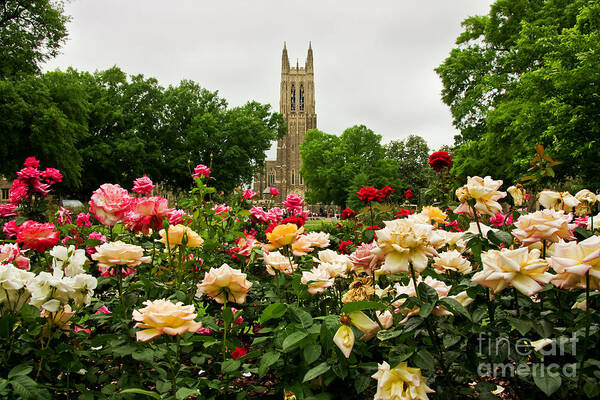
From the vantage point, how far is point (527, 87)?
1113 centimetres

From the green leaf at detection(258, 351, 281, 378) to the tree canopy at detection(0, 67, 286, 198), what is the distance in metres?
18.5

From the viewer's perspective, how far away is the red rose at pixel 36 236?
1.96 m

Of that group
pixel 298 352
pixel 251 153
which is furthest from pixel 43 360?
pixel 251 153

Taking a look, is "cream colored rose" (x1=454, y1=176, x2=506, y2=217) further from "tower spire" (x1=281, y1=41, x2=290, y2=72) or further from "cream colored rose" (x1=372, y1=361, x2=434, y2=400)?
"tower spire" (x1=281, y1=41, x2=290, y2=72)

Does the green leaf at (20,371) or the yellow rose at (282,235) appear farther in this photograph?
the yellow rose at (282,235)

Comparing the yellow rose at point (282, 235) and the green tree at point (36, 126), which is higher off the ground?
the green tree at point (36, 126)

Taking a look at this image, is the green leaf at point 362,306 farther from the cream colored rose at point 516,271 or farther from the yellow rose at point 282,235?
the yellow rose at point 282,235

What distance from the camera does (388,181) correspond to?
3925 centimetres

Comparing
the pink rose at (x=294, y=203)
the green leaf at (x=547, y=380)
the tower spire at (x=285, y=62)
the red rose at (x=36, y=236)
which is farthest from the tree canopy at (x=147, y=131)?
the tower spire at (x=285, y=62)

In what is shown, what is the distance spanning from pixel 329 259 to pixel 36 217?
2.77 meters

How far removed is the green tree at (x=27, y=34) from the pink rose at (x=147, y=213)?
61.4ft

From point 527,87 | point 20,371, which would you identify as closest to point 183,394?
point 20,371

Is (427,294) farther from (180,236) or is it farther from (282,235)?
(180,236)

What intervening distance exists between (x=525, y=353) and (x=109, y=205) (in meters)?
1.98
